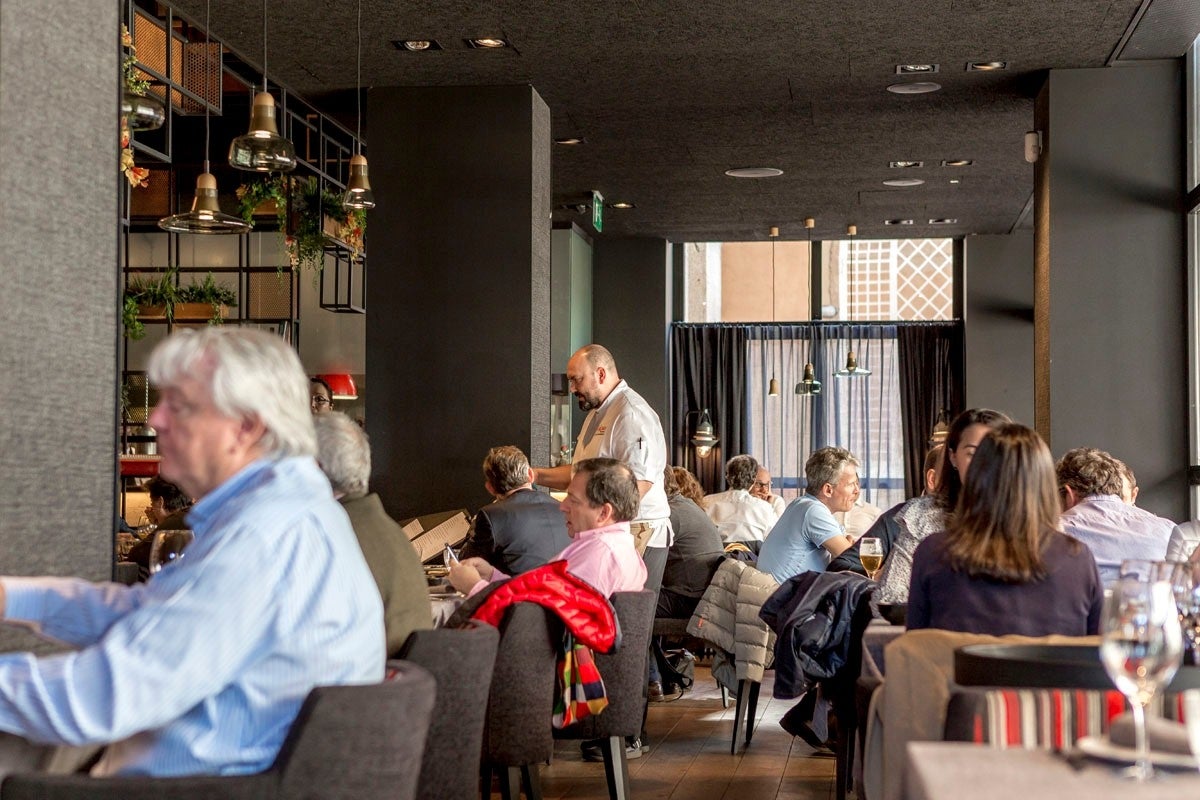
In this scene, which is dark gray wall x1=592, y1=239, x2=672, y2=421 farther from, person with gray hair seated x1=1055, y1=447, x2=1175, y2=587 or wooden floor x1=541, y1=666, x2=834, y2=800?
person with gray hair seated x1=1055, y1=447, x2=1175, y2=587

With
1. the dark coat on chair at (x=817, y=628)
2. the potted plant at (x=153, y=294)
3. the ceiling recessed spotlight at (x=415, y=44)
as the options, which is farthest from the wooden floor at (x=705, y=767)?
the potted plant at (x=153, y=294)

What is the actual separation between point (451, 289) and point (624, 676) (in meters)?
3.94

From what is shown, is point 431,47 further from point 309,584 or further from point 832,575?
point 309,584

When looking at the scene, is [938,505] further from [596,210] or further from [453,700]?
[596,210]

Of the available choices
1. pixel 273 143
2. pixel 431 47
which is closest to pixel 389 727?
pixel 273 143

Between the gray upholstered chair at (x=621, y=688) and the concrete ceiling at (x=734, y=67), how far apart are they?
3246 mm

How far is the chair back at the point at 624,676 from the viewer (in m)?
4.24

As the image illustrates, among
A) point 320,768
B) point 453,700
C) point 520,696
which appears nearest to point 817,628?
point 520,696

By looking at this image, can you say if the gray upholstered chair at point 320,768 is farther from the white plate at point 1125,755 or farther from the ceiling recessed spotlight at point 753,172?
the ceiling recessed spotlight at point 753,172

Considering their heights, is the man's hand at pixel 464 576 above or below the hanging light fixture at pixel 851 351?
below

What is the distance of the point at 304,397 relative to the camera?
2232mm

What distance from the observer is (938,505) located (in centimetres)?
439

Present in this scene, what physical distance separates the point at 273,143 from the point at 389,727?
4001 mm

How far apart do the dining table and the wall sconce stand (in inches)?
497
